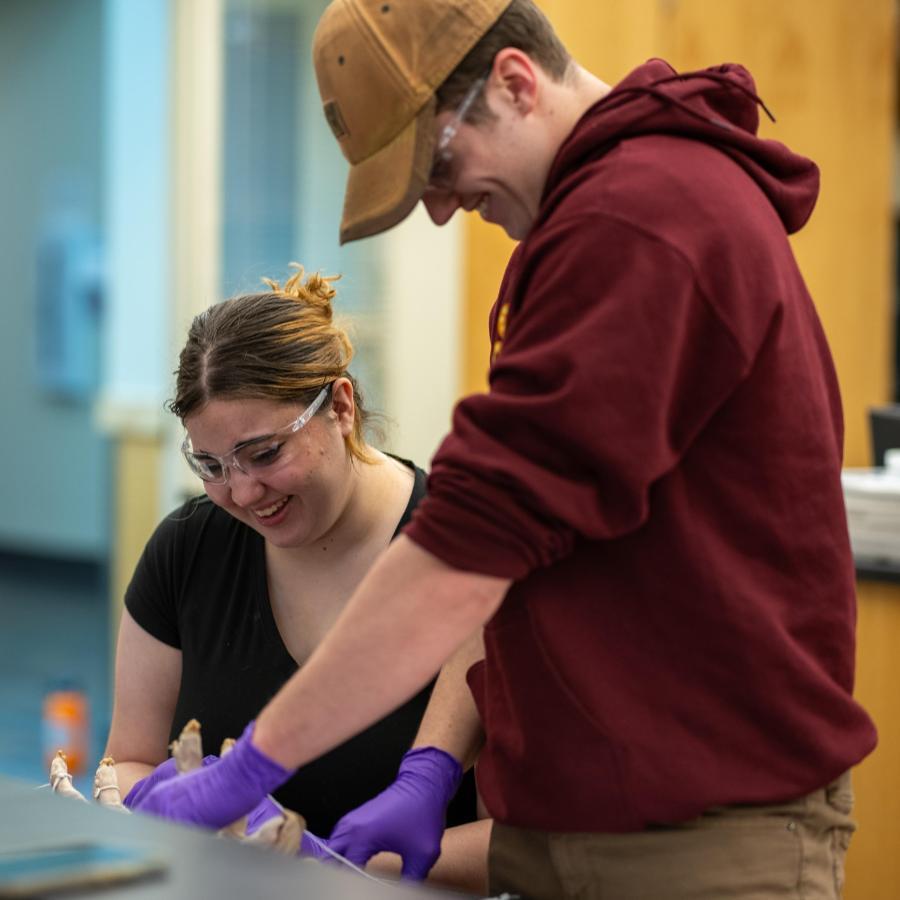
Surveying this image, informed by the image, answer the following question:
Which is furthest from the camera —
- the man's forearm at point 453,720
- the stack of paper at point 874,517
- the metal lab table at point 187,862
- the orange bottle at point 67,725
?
the orange bottle at point 67,725

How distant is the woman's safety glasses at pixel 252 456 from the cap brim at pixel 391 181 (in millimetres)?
523

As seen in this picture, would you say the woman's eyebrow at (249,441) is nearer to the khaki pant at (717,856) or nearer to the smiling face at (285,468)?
the smiling face at (285,468)

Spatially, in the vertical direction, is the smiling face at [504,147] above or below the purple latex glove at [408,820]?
above

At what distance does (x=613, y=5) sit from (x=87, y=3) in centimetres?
452

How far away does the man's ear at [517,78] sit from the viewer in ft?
3.51

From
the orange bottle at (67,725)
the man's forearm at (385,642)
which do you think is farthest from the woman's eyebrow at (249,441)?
the orange bottle at (67,725)

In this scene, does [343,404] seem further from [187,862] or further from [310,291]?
[187,862]

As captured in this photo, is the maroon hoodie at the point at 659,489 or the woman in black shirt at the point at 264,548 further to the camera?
the woman in black shirt at the point at 264,548

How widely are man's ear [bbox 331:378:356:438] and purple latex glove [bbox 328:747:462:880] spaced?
0.40 m

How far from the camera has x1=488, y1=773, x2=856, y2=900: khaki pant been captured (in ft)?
3.62

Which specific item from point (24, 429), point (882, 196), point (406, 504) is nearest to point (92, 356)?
point (24, 429)

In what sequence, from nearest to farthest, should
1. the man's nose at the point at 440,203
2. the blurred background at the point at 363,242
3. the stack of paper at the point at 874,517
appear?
the man's nose at the point at 440,203 → the stack of paper at the point at 874,517 → the blurred background at the point at 363,242

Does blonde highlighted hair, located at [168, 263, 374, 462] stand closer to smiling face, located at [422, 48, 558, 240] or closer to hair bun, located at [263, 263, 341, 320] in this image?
hair bun, located at [263, 263, 341, 320]

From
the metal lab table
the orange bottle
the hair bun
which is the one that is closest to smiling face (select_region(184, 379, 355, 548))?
the hair bun
